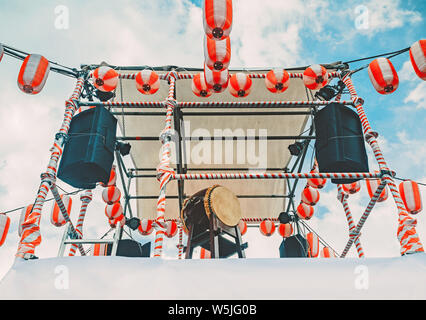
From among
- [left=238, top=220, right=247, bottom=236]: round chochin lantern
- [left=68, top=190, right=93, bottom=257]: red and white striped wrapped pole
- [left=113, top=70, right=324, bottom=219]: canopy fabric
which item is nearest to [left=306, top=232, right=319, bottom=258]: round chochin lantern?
[left=113, top=70, right=324, bottom=219]: canopy fabric

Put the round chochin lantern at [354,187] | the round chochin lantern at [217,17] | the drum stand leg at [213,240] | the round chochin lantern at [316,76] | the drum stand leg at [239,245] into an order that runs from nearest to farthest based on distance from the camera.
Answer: the round chochin lantern at [217,17] → the drum stand leg at [213,240] → the drum stand leg at [239,245] → the round chochin lantern at [316,76] → the round chochin lantern at [354,187]

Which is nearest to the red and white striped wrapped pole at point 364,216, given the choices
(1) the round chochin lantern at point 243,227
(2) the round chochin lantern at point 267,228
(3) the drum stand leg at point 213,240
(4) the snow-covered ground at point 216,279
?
(4) the snow-covered ground at point 216,279

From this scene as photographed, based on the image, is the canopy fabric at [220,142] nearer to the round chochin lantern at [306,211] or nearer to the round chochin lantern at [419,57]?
the round chochin lantern at [306,211]

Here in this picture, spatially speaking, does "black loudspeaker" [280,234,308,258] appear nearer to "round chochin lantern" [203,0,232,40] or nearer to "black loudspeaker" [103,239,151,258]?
"black loudspeaker" [103,239,151,258]

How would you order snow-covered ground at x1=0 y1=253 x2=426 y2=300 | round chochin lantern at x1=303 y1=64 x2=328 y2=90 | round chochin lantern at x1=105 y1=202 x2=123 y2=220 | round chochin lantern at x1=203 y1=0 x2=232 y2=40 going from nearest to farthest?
snow-covered ground at x1=0 y1=253 x2=426 y2=300
round chochin lantern at x1=203 y1=0 x2=232 y2=40
round chochin lantern at x1=303 y1=64 x2=328 y2=90
round chochin lantern at x1=105 y1=202 x2=123 y2=220

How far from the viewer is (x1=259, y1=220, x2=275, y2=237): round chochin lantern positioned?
27.0 feet

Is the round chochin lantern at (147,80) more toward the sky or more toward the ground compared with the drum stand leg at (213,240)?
more toward the sky

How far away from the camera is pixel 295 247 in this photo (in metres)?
7.48

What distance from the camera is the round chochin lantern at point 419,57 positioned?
3.87 m

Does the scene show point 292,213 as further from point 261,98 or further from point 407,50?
point 407,50

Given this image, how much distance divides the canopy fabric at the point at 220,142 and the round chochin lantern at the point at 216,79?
1.50 m

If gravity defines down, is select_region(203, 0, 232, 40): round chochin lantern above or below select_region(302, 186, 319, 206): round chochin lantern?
above

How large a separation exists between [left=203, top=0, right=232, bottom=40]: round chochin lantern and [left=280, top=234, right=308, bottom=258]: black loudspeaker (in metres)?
5.86
